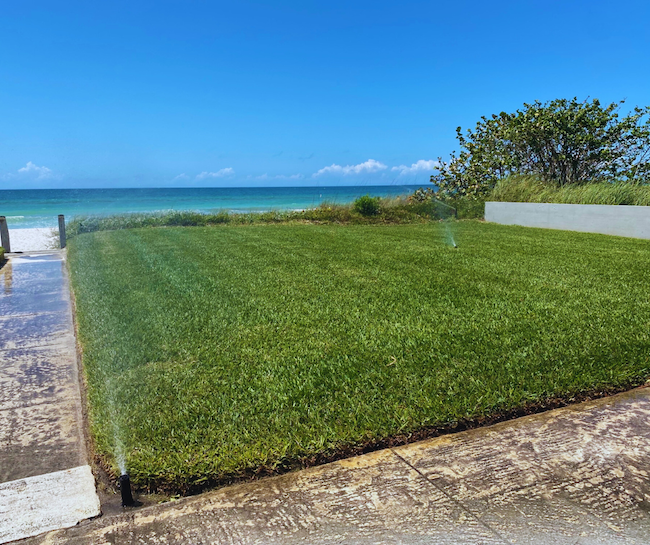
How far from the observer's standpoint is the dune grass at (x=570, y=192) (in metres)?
11.7

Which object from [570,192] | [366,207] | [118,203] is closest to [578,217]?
[570,192]

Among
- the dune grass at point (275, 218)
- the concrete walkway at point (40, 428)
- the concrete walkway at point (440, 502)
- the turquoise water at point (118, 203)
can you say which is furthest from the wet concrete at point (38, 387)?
the dune grass at point (275, 218)

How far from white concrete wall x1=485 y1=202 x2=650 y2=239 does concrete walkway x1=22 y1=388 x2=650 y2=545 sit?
9.64 metres

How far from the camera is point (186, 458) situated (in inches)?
85.1

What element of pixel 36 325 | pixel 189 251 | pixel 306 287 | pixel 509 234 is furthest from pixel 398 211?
pixel 36 325

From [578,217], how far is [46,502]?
12307mm

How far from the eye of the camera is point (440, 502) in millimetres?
1900

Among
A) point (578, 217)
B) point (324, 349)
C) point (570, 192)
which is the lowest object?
point (324, 349)

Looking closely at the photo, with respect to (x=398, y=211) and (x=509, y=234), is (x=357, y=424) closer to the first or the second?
(x=509, y=234)

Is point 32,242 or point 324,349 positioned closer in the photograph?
point 324,349

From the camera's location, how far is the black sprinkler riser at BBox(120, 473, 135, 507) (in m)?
1.94

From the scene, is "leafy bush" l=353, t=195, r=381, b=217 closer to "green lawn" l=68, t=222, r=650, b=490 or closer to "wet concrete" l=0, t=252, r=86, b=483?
"green lawn" l=68, t=222, r=650, b=490

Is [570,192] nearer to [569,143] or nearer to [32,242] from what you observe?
[569,143]

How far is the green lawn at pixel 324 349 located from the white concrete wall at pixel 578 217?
4431 millimetres
